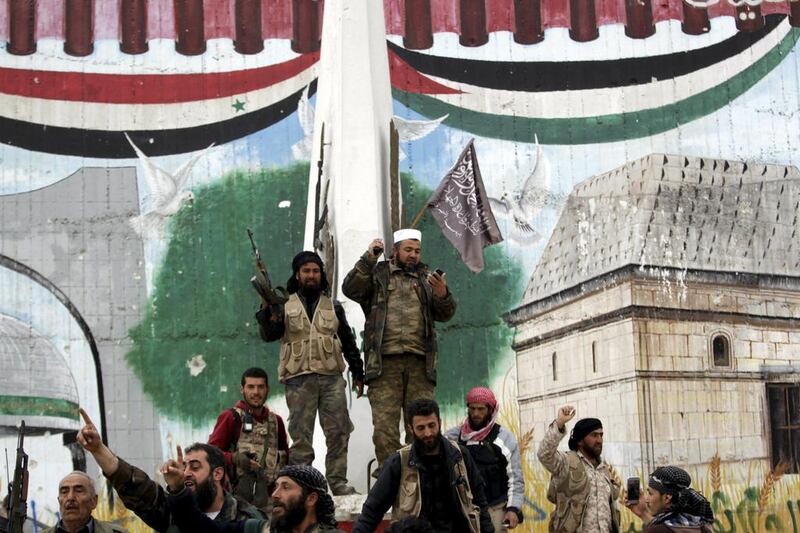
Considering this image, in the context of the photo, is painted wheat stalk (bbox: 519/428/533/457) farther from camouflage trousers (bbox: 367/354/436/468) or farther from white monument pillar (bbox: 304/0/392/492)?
camouflage trousers (bbox: 367/354/436/468)

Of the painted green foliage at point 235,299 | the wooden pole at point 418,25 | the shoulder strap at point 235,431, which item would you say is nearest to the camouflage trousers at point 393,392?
the shoulder strap at point 235,431

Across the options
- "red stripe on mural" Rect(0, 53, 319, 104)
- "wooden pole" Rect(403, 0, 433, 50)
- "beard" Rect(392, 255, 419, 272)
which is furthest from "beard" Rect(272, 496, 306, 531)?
"wooden pole" Rect(403, 0, 433, 50)

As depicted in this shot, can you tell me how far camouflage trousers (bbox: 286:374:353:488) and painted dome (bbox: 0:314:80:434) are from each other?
4.81 metres

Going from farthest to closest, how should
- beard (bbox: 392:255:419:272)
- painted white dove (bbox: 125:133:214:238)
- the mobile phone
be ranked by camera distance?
painted white dove (bbox: 125:133:214:238) < beard (bbox: 392:255:419:272) < the mobile phone

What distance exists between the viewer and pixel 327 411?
8.61 metres

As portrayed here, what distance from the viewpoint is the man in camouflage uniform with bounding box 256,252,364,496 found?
28.2ft

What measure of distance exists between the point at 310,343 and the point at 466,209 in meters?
2.66

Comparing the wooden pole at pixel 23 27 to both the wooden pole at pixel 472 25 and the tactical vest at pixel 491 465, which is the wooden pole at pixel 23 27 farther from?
the tactical vest at pixel 491 465

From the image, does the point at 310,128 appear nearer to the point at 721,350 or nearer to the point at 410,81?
the point at 410,81

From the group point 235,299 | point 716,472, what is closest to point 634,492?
point 716,472

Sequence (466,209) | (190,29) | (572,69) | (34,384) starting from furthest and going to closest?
(572,69) < (190,29) < (34,384) < (466,209)

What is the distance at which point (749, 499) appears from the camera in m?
13.2

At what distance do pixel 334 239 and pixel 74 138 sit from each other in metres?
4.08

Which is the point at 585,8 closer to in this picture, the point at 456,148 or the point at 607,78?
the point at 607,78
